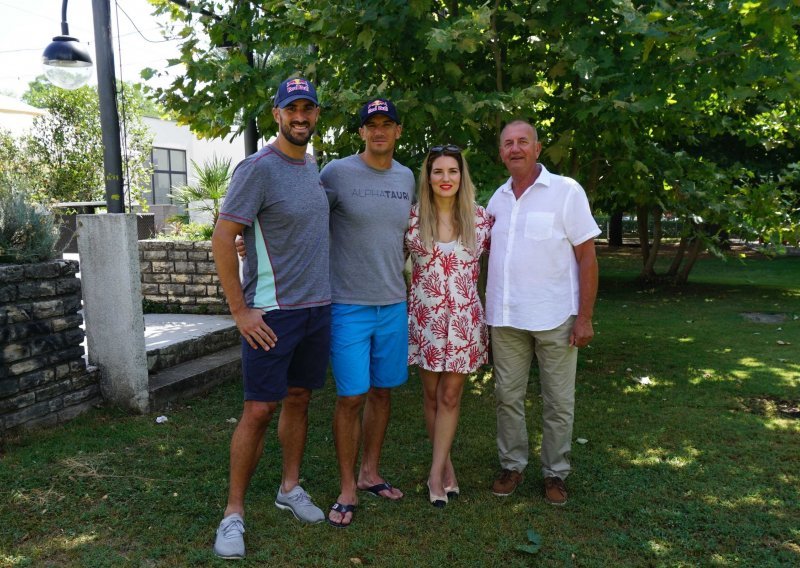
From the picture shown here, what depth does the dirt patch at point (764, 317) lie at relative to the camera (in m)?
10.1

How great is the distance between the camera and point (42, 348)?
179 inches

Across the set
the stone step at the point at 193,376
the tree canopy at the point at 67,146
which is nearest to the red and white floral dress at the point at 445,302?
the stone step at the point at 193,376

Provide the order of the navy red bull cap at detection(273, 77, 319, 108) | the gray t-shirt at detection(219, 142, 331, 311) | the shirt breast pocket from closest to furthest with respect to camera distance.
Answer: the gray t-shirt at detection(219, 142, 331, 311)
the navy red bull cap at detection(273, 77, 319, 108)
the shirt breast pocket

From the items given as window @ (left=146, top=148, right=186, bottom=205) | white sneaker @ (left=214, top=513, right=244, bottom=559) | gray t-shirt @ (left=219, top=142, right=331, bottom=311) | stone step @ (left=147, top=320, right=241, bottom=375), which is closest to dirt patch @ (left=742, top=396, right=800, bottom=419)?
gray t-shirt @ (left=219, top=142, right=331, bottom=311)

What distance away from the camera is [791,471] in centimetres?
416

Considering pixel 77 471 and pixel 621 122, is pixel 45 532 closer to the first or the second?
pixel 77 471

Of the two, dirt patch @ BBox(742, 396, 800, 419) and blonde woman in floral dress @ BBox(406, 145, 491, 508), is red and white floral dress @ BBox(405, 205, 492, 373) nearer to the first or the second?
blonde woman in floral dress @ BBox(406, 145, 491, 508)

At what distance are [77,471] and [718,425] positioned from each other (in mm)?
4307

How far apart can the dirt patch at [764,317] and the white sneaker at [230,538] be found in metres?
8.96

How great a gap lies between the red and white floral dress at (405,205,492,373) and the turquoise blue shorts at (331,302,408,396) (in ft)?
0.41

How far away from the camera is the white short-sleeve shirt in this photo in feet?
11.6

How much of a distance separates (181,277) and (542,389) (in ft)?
17.1

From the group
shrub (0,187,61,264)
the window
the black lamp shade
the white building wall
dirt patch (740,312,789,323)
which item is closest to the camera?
shrub (0,187,61,264)

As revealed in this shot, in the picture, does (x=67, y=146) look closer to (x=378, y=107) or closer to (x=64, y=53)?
(x=64, y=53)
